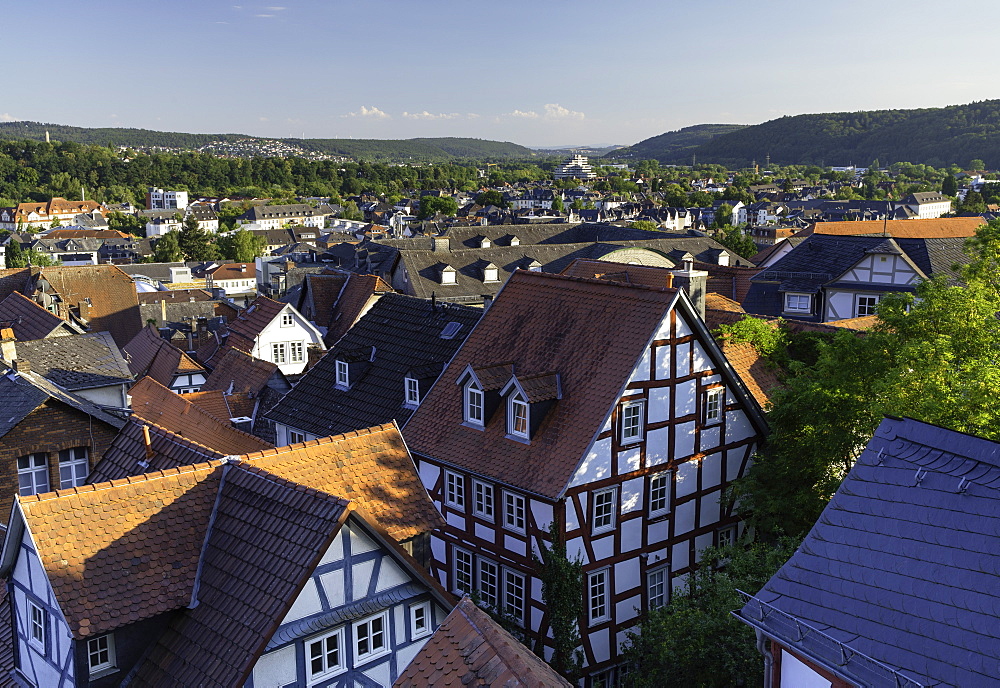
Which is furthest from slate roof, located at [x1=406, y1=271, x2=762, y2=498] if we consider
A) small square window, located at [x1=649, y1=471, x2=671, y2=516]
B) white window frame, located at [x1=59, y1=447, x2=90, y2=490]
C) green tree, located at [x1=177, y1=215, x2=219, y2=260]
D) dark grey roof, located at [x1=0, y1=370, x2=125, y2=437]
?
green tree, located at [x1=177, y1=215, x2=219, y2=260]

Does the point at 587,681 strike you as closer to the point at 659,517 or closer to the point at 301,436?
the point at 659,517

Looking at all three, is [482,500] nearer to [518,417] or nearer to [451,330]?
[518,417]

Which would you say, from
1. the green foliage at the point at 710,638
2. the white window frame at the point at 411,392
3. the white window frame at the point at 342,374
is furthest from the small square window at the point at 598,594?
the white window frame at the point at 342,374

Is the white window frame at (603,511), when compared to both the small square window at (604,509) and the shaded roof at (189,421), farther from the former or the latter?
the shaded roof at (189,421)

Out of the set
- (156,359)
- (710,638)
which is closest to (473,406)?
(710,638)

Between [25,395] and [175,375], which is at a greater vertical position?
[25,395]

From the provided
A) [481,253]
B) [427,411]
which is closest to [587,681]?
[427,411]

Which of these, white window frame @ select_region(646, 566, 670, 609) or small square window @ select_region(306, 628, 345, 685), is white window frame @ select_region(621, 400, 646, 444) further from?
small square window @ select_region(306, 628, 345, 685)
